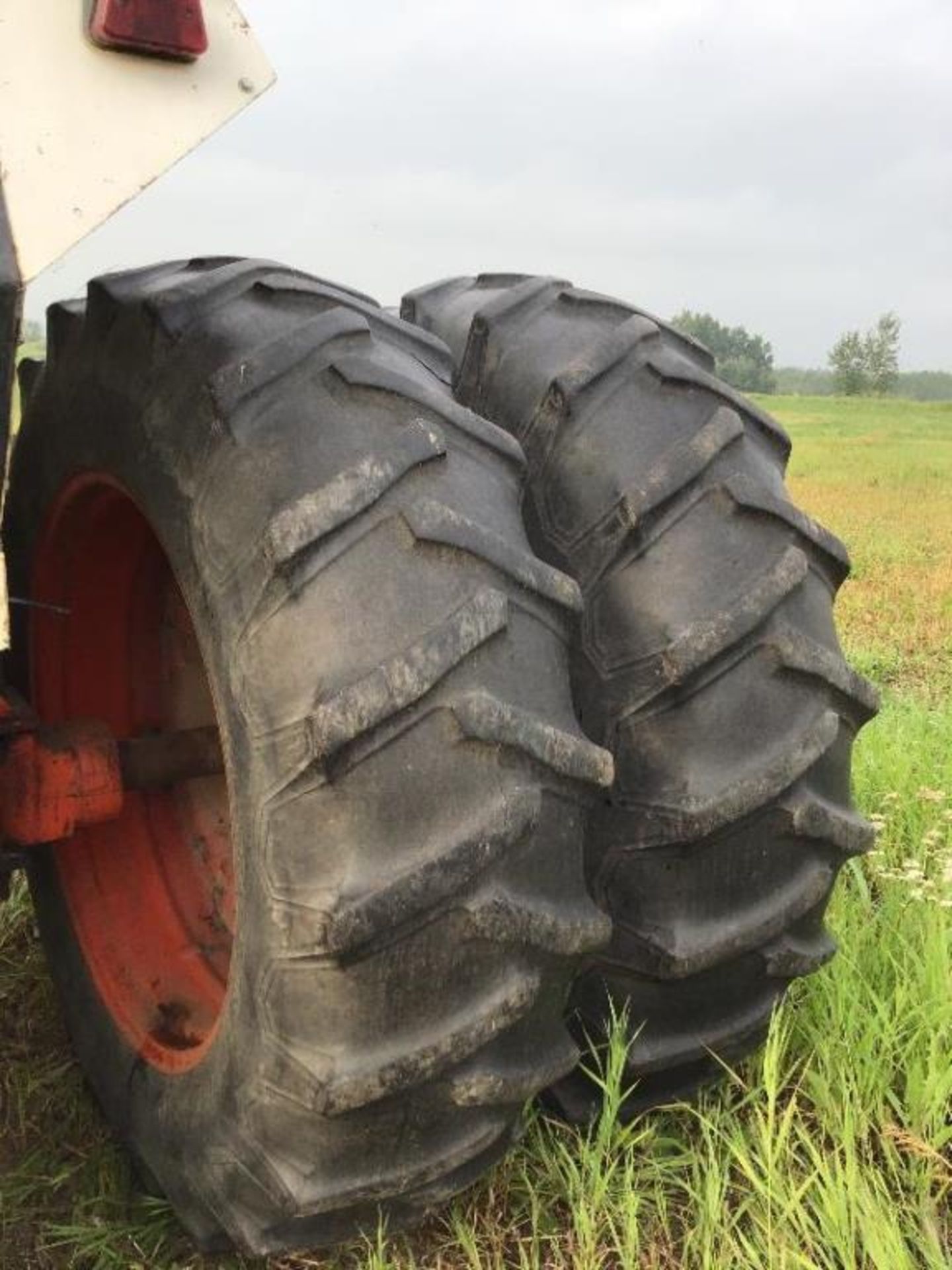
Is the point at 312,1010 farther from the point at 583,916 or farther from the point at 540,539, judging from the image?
the point at 540,539

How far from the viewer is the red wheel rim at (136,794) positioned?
189 centimetres

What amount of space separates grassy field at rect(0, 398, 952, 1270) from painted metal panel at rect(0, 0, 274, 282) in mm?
1064

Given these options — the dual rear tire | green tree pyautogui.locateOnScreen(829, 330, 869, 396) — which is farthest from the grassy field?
green tree pyautogui.locateOnScreen(829, 330, 869, 396)

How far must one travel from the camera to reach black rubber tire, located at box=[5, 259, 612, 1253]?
121 cm

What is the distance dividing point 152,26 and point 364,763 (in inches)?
25.2

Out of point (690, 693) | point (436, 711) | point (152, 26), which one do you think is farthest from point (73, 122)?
point (690, 693)

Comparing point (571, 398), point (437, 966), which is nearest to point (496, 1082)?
point (437, 966)

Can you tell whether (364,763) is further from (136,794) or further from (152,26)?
(136,794)

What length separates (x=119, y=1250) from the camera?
5.43 ft

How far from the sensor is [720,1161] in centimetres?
165

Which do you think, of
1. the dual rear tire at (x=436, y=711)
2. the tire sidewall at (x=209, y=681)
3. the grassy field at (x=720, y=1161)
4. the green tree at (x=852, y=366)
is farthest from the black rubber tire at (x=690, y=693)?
the green tree at (x=852, y=366)

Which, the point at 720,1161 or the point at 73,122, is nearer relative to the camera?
the point at 73,122

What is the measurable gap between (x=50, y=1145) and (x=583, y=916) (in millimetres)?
991

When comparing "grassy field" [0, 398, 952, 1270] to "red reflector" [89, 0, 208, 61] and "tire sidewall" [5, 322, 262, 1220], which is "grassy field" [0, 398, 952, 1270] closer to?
"tire sidewall" [5, 322, 262, 1220]
